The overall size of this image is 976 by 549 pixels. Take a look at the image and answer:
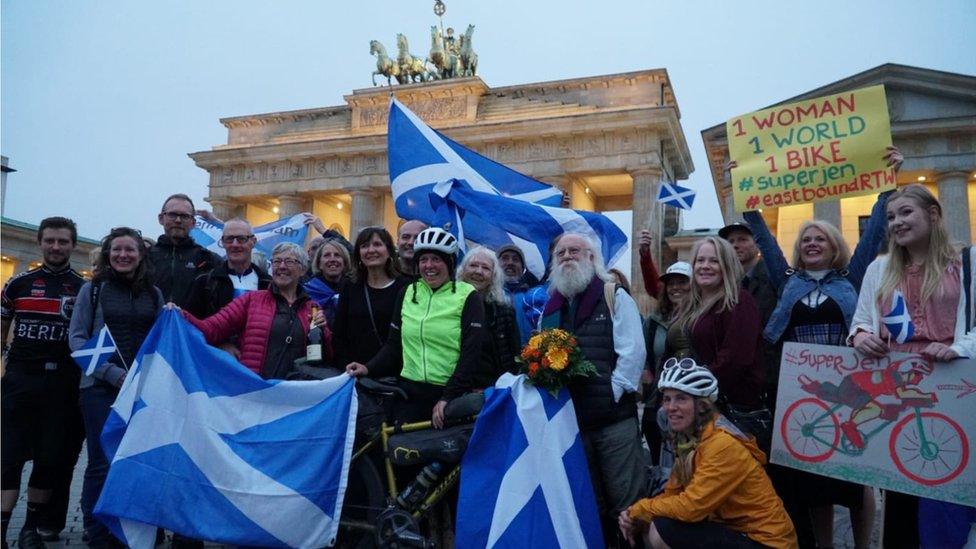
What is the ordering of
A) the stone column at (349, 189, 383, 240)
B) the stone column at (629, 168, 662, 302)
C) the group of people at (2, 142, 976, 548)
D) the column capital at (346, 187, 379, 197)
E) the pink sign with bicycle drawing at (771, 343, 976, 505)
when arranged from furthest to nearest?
the column capital at (346, 187, 379, 197) < the stone column at (349, 189, 383, 240) < the stone column at (629, 168, 662, 302) < the group of people at (2, 142, 976, 548) < the pink sign with bicycle drawing at (771, 343, 976, 505)

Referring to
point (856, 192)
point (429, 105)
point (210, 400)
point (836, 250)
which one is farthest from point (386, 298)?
point (429, 105)

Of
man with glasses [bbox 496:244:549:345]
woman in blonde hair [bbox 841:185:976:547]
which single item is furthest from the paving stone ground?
man with glasses [bbox 496:244:549:345]

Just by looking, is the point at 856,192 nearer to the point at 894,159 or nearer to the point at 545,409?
the point at 894,159

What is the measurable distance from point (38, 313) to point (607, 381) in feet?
14.2

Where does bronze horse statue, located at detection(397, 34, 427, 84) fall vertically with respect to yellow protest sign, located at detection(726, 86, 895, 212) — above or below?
above

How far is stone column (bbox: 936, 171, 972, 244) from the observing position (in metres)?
22.6

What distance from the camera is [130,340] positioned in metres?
5.08

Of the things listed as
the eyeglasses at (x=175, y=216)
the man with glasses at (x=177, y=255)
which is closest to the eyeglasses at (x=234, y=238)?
the man with glasses at (x=177, y=255)

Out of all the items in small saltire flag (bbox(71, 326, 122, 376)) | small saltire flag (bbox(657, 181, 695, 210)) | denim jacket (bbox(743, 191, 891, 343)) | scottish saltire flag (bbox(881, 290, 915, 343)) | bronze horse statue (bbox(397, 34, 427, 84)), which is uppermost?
bronze horse statue (bbox(397, 34, 427, 84))

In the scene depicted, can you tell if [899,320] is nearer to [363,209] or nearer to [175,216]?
[175,216]

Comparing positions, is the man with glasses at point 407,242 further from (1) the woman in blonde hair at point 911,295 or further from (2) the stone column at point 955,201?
(2) the stone column at point 955,201

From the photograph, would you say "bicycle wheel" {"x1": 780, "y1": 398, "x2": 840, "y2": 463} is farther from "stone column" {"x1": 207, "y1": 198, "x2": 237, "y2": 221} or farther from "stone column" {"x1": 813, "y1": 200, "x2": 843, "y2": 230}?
"stone column" {"x1": 207, "y1": 198, "x2": 237, "y2": 221}

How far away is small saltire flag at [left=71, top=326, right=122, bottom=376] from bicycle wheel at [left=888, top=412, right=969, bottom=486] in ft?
16.4

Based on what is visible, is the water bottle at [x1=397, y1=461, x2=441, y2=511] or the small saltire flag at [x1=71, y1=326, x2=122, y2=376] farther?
the small saltire flag at [x1=71, y1=326, x2=122, y2=376]
